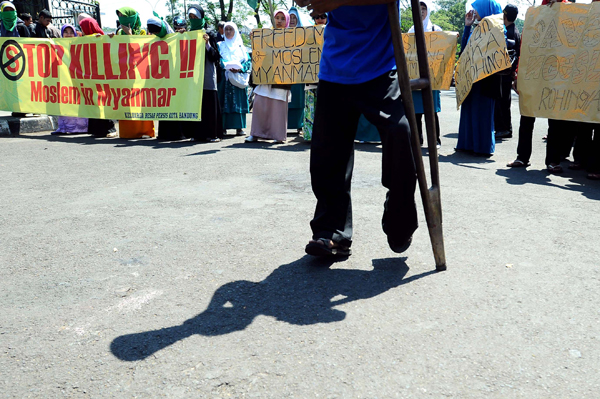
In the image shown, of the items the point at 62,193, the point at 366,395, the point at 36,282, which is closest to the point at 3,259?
the point at 36,282

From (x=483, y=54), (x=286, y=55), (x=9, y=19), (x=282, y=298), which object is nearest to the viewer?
(x=282, y=298)

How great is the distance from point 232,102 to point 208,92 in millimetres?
587

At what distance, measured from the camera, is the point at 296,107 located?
9719mm

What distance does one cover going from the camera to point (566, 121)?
6332 millimetres

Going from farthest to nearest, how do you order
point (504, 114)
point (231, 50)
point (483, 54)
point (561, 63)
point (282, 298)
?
point (231, 50)
point (504, 114)
point (483, 54)
point (561, 63)
point (282, 298)

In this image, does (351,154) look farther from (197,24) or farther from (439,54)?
(197,24)

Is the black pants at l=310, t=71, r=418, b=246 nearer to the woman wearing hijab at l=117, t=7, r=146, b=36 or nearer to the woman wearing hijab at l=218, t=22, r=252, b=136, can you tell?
the woman wearing hijab at l=218, t=22, r=252, b=136

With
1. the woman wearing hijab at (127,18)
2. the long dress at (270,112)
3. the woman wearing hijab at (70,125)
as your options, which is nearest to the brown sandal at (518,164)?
the long dress at (270,112)

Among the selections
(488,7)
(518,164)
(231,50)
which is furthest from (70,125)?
(518,164)

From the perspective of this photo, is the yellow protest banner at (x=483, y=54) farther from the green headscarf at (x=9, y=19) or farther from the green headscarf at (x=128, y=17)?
the green headscarf at (x=9, y=19)

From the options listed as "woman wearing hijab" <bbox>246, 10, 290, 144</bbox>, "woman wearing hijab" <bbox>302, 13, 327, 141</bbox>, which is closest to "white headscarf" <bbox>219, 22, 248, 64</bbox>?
"woman wearing hijab" <bbox>246, 10, 290, 144</bbox>

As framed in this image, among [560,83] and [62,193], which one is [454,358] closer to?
[62,193]

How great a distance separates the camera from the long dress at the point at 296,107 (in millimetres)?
9609

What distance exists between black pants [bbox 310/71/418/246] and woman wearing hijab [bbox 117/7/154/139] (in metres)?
6.86
